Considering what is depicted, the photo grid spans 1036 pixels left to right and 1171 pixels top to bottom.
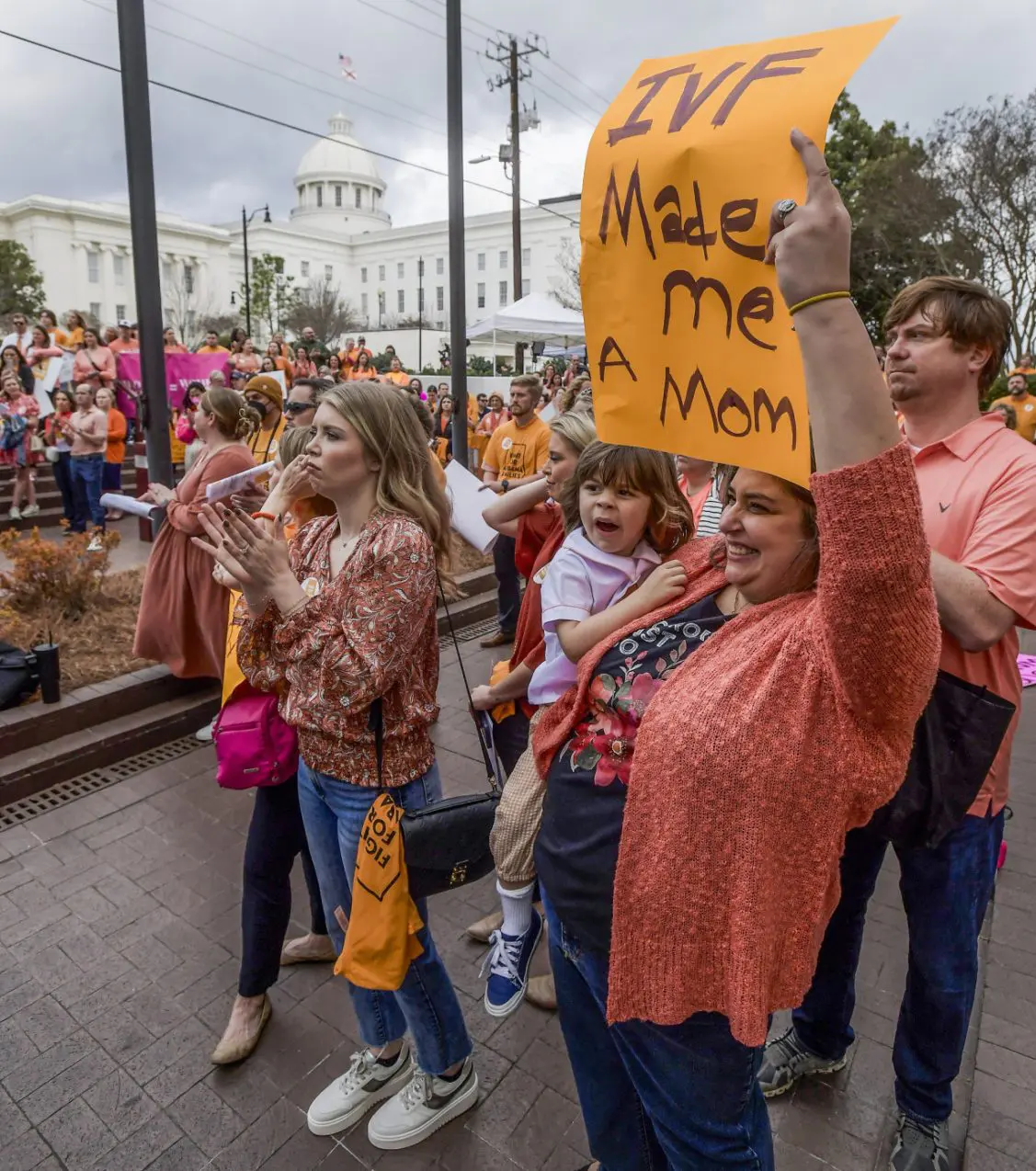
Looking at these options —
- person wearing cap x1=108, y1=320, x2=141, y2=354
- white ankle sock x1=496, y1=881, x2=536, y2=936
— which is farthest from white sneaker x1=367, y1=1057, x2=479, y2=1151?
person wearing cap x1=108, y1=320, x2=141, y2=354

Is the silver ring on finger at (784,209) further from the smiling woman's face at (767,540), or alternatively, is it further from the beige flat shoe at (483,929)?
the beige flat shoe at (483,929)

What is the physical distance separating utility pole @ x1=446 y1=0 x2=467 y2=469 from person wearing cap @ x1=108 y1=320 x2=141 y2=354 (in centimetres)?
650

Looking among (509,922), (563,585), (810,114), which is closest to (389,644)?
(563,585)

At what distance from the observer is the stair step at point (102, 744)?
4.39 metres

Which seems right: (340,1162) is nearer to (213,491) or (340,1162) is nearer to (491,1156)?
(491,1156)

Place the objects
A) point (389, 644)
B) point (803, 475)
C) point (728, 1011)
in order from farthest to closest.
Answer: point (389, 644) < point (728, 1011) < point (803, 475)

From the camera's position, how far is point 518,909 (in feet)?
8.14

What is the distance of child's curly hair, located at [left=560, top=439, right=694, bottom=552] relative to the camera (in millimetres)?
2090

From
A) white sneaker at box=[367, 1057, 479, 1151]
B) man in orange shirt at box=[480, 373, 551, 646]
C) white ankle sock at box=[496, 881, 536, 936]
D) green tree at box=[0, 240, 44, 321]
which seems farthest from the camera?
green tree at box=[0, 240, 44, 321]

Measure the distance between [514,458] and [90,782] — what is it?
4.00 meters

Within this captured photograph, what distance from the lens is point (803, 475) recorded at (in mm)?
→ 1180

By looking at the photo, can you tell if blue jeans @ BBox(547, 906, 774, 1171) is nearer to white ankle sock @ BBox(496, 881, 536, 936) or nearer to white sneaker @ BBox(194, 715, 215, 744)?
white ankle sock @ BBox(496, 881, 536, 936)

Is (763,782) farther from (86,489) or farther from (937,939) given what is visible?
(86,489)

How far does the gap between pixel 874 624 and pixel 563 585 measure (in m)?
1.09
